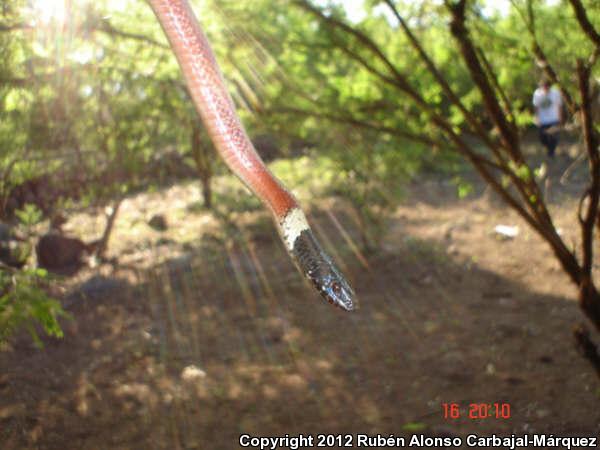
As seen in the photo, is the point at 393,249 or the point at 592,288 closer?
the point at 592,288

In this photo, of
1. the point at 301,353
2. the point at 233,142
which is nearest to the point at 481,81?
the point at 233,142

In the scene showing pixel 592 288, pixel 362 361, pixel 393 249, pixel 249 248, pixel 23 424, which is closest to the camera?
pixel 592 288

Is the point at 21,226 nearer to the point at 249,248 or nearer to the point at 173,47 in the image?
the point at 249,248

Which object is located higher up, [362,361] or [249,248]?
[362,361]

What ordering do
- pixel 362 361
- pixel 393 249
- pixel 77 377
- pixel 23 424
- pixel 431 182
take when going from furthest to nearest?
pixel 431 182 < pixel 393 249 < pixel 362 361 < pixel 77 377 < pixel 23 424

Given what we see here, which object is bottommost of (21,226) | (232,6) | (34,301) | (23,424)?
(21,226)

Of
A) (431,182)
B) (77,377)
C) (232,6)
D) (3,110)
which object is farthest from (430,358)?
(431,182)
